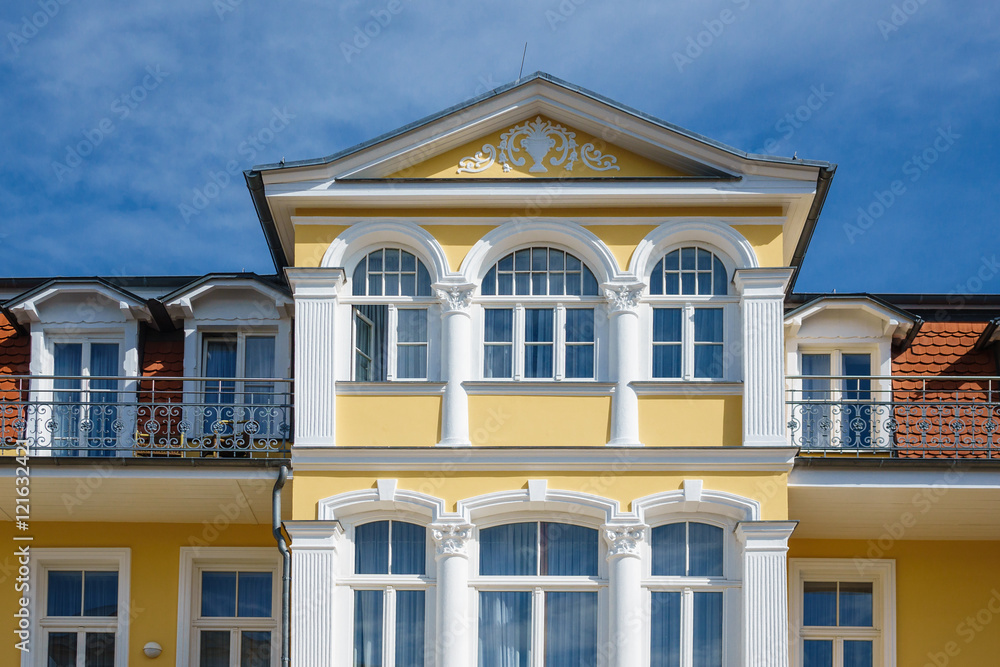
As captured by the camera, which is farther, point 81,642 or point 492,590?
point 81,642

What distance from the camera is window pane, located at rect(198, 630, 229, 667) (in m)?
17.3

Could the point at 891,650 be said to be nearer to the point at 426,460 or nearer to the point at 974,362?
the point at 974,362

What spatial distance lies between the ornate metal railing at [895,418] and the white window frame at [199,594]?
675cm

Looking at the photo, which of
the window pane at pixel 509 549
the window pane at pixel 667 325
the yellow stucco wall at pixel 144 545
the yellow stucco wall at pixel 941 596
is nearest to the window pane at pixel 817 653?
the yellow stucco wall at pixel 941 596

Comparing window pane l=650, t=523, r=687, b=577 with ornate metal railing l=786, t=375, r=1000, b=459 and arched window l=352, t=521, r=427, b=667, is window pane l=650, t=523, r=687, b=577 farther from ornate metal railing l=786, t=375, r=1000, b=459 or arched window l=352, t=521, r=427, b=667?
arched window l=352, t=521, r=427, b=667

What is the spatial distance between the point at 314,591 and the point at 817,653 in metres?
6.43

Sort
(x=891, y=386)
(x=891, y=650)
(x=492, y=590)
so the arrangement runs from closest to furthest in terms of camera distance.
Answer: (x=492, y=590), (x=891, y=650), (x=891, y=386)

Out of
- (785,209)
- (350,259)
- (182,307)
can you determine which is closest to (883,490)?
(785,209)

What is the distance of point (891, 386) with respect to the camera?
18203 mm

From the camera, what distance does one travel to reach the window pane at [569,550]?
15.6 metres

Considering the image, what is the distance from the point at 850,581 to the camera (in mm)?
17469

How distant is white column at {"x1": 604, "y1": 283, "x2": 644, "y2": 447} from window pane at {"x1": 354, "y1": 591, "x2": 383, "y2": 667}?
324cm

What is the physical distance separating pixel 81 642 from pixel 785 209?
33.6 feet

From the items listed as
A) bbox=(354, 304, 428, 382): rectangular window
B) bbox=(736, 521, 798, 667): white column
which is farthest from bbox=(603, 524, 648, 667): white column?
bbox=(354, 304, 428, 382): rectangular window
